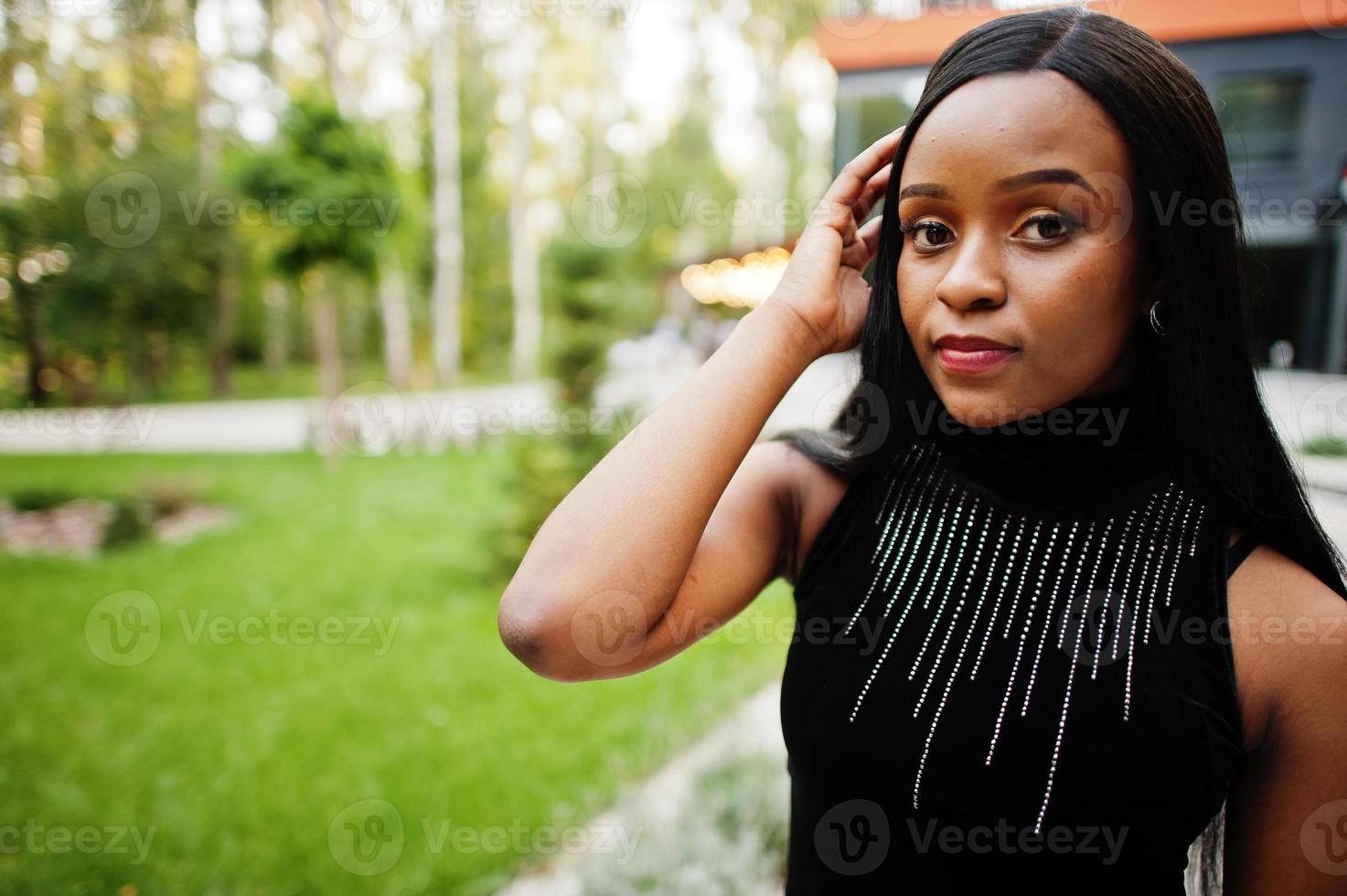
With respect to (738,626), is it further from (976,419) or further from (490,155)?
(490,155)

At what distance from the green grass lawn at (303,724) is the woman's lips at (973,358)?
8.64ft

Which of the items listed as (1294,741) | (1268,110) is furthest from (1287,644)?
(1268,110)

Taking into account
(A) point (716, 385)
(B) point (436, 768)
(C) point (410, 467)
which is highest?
(A) point (716, 385)

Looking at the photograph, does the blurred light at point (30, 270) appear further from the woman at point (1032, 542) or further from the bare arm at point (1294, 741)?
the bare arm at point (1294, 741)

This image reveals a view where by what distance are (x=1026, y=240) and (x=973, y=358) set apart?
15 cm

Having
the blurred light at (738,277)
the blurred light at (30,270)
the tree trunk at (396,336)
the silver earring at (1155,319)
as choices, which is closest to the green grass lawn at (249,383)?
the tree trunk at (396,336)

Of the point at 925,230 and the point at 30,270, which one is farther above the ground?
the point at 925,230

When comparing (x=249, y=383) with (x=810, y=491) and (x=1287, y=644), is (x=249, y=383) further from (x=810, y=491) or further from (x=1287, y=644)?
Result: (x=1287, y=644)

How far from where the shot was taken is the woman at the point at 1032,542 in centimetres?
97

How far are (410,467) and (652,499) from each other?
420 inches

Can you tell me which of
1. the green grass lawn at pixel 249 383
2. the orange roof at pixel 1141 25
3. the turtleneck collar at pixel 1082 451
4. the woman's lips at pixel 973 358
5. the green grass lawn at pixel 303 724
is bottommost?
the green grass lawn at pixel 249 383

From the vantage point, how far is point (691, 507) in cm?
109

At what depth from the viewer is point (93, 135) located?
11914mm

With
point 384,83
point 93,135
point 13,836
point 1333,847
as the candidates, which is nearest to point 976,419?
point 1333,847
